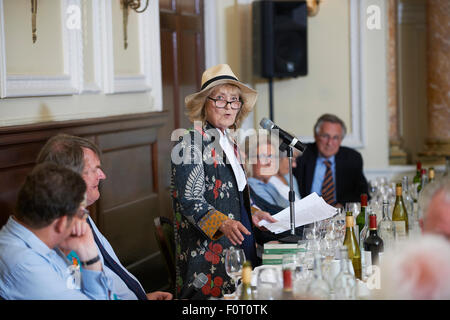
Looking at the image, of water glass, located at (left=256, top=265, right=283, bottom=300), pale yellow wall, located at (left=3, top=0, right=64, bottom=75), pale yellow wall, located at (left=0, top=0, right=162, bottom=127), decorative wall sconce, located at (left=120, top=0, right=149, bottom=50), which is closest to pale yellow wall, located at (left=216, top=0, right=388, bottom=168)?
decorative wall sconce, located at (left=120, top=0, right=149, bottom=50)

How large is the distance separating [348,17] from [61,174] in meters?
4.69

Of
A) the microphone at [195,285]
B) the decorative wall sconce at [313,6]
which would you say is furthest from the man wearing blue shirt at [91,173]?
the decorative wall sconce at [313,6]

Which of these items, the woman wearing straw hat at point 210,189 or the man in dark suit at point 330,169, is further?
the man in dark suit at point 330,169

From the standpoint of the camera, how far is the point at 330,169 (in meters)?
4.78

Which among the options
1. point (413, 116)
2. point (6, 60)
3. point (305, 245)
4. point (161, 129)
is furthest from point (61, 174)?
point (413, 116)

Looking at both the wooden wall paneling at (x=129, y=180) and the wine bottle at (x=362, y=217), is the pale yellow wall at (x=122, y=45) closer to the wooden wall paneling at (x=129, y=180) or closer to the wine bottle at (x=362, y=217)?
the wooden wall paneling at (x=129, y=180)

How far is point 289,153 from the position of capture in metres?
2.94

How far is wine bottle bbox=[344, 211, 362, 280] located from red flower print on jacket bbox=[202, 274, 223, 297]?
59 centimetres

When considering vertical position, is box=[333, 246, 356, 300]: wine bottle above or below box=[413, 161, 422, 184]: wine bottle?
below

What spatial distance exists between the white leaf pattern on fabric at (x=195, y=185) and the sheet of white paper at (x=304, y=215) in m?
0.36

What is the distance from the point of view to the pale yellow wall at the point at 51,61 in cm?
327

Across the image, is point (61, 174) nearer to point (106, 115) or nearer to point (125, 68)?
point (106, 115)

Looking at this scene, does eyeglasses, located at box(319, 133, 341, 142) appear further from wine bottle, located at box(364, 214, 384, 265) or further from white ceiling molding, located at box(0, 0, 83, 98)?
wine bottle, located at box(364, 214, 384, 265)

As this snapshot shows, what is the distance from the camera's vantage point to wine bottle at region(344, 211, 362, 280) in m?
2.75
